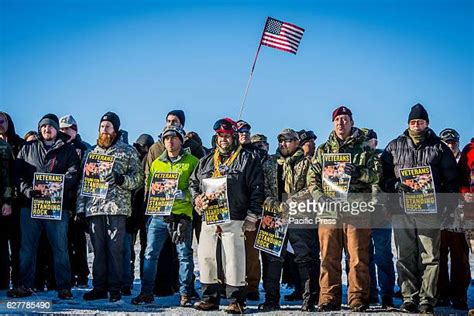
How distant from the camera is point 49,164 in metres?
7.93

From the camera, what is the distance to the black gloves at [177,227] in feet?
24.7

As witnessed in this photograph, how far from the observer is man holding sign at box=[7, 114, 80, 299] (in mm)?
7836

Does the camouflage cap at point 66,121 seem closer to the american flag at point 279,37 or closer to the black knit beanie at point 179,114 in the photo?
the black knit beanie at point 179,114

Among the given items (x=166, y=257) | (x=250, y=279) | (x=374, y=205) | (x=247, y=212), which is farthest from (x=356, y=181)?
(x=166, y=257)

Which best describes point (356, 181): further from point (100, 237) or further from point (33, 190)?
point (33, 190)

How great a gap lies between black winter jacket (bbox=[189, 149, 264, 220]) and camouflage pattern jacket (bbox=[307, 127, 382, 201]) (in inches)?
29.3

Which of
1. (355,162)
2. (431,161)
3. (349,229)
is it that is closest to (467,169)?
(431,161)

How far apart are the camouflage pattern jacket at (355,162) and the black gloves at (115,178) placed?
271 cm

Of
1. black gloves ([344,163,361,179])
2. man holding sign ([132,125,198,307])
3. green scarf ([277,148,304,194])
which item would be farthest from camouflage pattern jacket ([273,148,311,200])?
man holding sign ([132,125,198,307])

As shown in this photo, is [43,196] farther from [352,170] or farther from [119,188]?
[352,170]

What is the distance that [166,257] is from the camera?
8.59 m

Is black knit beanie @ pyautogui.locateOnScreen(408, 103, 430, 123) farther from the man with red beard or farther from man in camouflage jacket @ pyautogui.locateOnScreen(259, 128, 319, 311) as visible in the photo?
the man with red beard

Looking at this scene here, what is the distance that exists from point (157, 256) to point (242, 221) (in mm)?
1444

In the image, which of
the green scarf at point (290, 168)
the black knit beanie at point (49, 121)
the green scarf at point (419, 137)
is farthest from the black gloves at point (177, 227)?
the green scarf at point (419, 137)
